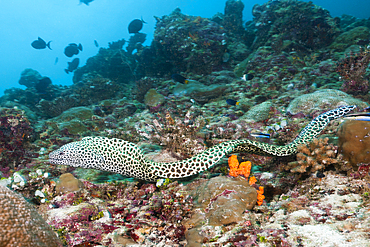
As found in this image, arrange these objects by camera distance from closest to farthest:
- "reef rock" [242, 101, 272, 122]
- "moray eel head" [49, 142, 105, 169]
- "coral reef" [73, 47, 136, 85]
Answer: "moray eel head" [49, 142, 105, 169], "reef rock" [242, 101, 272, 122], "coral reef" [73, 47, 136, 85]

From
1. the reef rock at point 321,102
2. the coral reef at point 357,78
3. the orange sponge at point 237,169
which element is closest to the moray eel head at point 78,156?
the orange sponge at point 237,169

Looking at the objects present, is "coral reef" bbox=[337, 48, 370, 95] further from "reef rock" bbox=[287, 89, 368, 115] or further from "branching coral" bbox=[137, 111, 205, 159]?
"branching coral" bbox=[137, 111, 205, 159]

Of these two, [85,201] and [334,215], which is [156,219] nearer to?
[85,201]

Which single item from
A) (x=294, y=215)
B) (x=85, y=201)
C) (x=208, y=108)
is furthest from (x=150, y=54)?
(x=294, y=215)

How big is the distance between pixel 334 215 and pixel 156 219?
8.00ft

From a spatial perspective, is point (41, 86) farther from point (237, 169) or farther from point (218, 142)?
point (237, 169)

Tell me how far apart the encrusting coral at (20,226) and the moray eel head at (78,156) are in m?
1.93

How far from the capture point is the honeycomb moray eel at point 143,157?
12.2ft

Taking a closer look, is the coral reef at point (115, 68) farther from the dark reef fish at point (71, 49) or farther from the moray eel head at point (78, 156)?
the moray eel head at point (78, 156)

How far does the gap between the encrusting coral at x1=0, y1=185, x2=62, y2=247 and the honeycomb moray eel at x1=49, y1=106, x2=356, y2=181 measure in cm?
184

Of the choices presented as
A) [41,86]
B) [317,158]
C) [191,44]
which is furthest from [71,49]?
[317,158]

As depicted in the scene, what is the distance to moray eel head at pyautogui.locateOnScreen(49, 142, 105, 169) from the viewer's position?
396 centimetres

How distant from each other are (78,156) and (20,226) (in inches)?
91.4

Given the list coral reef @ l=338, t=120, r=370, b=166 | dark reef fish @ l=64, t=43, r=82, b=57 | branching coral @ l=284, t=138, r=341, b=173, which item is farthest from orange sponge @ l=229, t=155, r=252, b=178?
dark reef fish @ l=64, t=43, r=82, b=57
